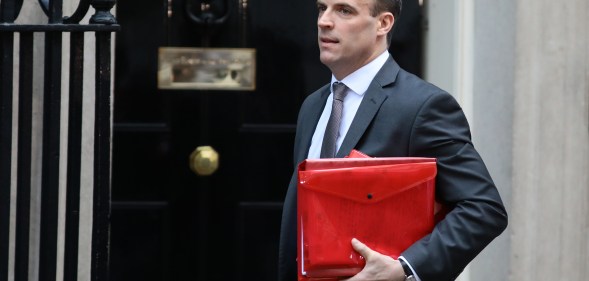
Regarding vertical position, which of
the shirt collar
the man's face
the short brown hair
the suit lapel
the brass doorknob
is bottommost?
the brass doorknob

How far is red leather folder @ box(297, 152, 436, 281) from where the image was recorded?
10.6 ft

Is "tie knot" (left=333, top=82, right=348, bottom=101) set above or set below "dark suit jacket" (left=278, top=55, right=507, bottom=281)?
above

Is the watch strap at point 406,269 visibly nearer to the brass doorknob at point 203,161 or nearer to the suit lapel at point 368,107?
the suit lapel at point 368,107

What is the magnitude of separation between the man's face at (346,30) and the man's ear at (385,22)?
1cm

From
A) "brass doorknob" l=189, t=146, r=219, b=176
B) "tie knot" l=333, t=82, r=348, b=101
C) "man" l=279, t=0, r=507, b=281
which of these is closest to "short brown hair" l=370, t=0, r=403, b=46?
"man" l=279, t=0, r=507, b=281

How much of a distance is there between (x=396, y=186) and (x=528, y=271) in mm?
2528

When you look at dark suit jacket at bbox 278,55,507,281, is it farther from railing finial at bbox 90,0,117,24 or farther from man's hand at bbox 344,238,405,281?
railing finial at bbox 90,0,117,24

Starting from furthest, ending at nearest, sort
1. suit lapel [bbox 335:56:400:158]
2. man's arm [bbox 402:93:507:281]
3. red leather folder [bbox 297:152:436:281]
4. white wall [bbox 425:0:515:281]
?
1. white wall [bbox 425:0:515:281]
2. suit lapel [bbox 335:56:400:158]
3. man's arm [bbox 402:93:507:281]
4. red leather folder [bbox 297:152:436:281]

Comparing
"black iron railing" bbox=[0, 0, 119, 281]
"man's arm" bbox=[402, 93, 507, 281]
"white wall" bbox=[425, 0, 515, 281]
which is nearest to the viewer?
A: "man's arm" bbox=[402, 93, 507, 281]

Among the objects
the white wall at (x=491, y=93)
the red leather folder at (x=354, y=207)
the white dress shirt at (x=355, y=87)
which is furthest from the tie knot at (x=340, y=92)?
the white wall at (x=491, y=93)

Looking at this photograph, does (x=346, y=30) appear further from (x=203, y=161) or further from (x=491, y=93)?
(x=203, y=161)

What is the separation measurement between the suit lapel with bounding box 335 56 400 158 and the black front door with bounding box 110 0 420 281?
2.50 meters

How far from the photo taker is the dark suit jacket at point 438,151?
336cm

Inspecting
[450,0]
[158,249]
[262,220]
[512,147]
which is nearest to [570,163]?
[512,147]
